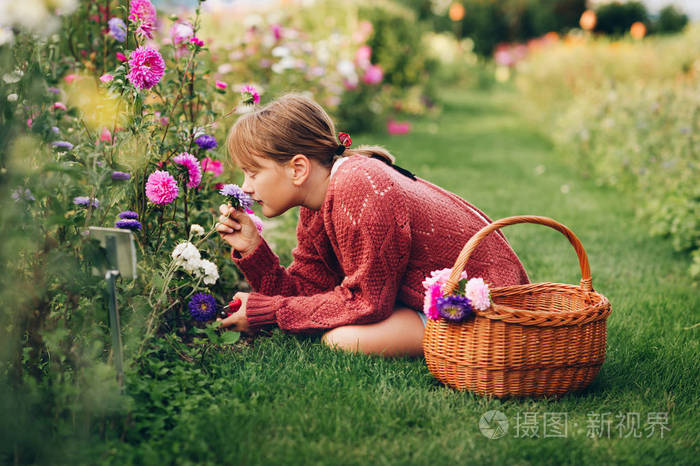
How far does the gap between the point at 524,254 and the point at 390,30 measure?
7.35 m

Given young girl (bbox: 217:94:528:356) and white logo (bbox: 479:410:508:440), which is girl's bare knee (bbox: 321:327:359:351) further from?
white logo (bbox: 479:410:508:440)

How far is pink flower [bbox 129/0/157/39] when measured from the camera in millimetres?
2148

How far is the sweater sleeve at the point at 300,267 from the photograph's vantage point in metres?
2.52

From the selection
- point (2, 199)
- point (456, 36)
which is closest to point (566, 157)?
point (2, 199)

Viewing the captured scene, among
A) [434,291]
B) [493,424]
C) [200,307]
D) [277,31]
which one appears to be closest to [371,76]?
[277,31]

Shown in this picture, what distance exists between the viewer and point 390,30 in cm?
1031

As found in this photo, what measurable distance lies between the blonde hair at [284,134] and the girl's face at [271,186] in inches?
1.1

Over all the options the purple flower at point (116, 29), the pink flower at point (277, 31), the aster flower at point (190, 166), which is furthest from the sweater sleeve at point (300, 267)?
the pink flower at point (277, 31)

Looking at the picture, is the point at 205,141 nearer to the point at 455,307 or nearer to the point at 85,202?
the point at 85,202

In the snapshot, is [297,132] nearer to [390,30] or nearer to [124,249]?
[124,249]

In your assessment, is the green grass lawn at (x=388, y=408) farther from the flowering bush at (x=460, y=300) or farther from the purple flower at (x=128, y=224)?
the purple flower at (x=128, y=224)

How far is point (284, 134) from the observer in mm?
2311

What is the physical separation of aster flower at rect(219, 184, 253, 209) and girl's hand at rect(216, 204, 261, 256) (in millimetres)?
47

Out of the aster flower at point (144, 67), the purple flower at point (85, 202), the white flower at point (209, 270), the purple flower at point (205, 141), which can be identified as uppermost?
the aster flower at point (144, 67)
